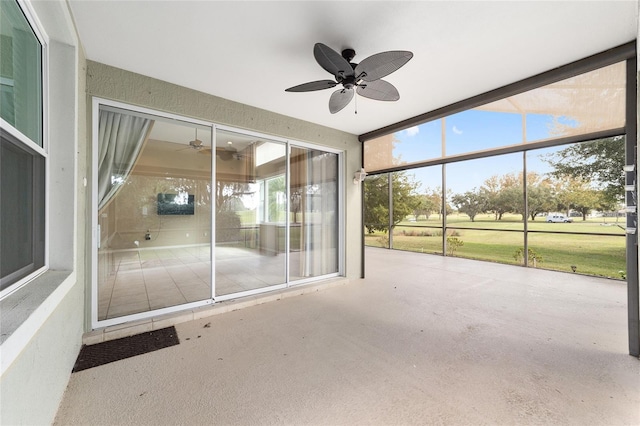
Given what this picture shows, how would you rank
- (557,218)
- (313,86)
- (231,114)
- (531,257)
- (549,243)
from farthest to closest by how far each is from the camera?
(549,243) → (557,218) → (531,257) → (231,114) → (313,86)

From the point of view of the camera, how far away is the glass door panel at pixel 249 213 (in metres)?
3.59

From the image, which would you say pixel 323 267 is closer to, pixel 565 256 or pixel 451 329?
pixel 451 329

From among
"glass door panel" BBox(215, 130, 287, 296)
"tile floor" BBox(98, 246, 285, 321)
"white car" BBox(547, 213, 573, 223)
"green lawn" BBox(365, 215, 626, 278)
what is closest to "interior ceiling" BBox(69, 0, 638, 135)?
"glass door panel" BBox(215, 130, 287, 296)

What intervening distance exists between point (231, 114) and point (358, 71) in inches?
76.0

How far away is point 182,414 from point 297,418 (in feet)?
2.34

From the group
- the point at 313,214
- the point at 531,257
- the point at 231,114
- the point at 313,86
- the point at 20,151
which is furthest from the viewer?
the point at 531,257

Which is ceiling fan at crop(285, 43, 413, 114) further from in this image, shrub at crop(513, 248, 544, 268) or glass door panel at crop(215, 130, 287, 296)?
shrub at crop(513, 248, 544, 268)

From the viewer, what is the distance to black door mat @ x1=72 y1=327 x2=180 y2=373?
2094mm

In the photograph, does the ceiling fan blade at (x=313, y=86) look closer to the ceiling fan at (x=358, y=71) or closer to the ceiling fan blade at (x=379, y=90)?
the ceiling fan at (x=358, y=71)

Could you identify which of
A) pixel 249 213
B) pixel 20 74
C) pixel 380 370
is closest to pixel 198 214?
pixel 249 213

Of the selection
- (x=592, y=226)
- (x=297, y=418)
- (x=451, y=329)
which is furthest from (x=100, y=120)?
(x=592, y=226)

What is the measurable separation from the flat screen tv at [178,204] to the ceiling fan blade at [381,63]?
2859 mm

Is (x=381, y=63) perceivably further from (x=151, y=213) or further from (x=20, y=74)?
(x=151, y=213)

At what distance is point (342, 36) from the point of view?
6.85 ft
